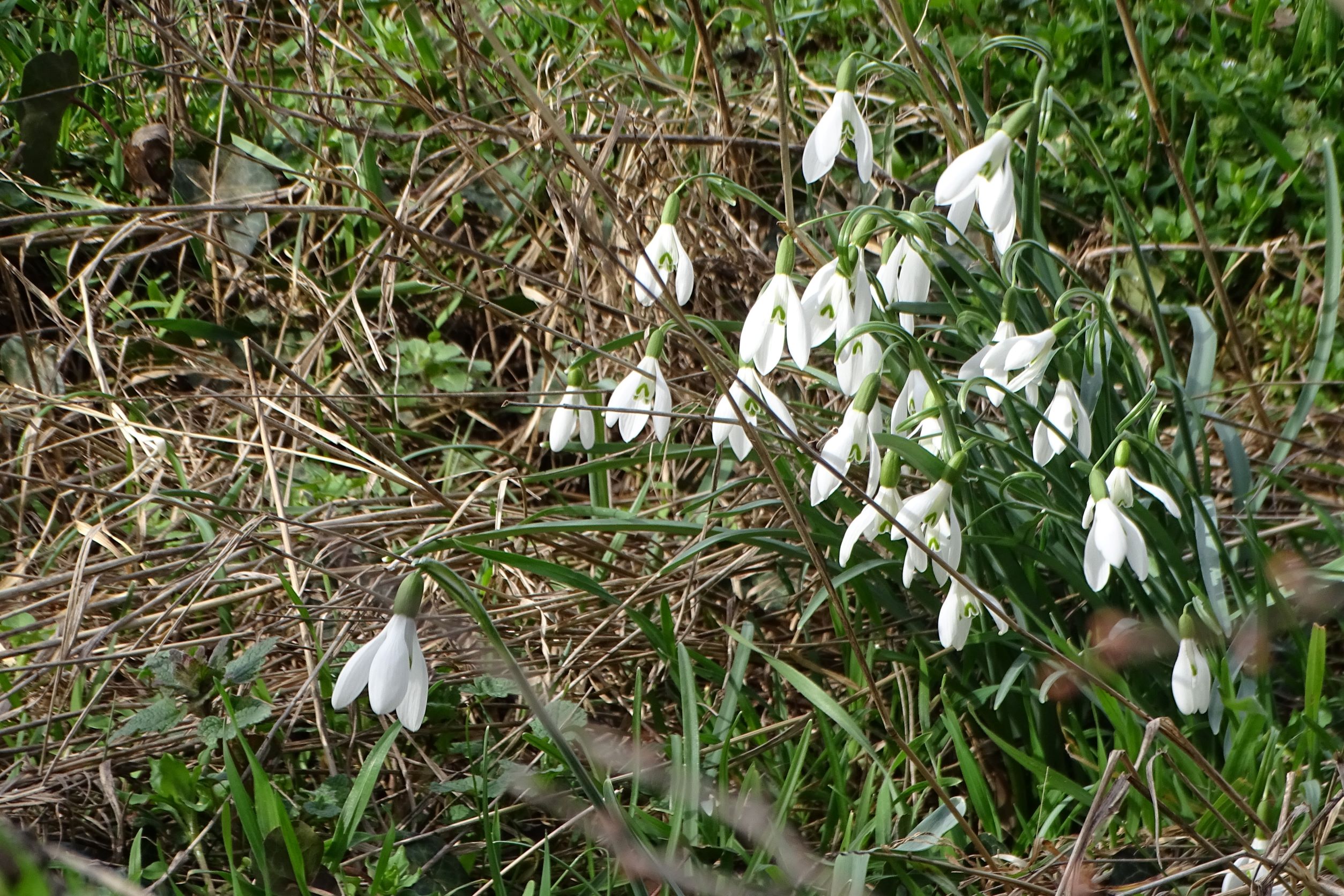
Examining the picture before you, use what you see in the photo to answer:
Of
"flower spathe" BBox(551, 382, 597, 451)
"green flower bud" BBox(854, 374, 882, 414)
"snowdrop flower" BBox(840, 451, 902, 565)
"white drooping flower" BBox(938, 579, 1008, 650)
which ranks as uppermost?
"green flower bud" BBox(854, 374, 882, 414)

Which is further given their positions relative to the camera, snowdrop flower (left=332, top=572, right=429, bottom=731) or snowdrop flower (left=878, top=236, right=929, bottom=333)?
snowdrop flower (left=878, top=236, right=929, bottom=333)

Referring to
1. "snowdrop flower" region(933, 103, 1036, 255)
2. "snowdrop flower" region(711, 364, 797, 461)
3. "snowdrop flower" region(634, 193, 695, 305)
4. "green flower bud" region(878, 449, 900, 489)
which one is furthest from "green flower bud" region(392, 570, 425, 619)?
"snowdrop flower" region(933, 103, 1036, 255)

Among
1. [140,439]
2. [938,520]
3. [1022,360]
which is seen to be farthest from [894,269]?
[140,439]

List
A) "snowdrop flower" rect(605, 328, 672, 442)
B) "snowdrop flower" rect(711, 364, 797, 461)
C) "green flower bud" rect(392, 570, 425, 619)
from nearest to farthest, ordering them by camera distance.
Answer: "green flower bud" rect(392, 570, 425, 619), "snowdrop flower" rect(711, 364, 797, 461), "snowdrop flower" rect(605, 328, 672, 442)

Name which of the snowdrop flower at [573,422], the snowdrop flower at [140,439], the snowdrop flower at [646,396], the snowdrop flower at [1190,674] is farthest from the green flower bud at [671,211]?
the snowdrop flower at [140,439]

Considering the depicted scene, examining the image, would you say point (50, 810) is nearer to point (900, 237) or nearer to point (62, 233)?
point (62, 233)

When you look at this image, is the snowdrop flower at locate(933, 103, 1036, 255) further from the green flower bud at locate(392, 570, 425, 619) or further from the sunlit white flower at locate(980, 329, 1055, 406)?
the green flower bud at locate(392, 570, 425, 619)
